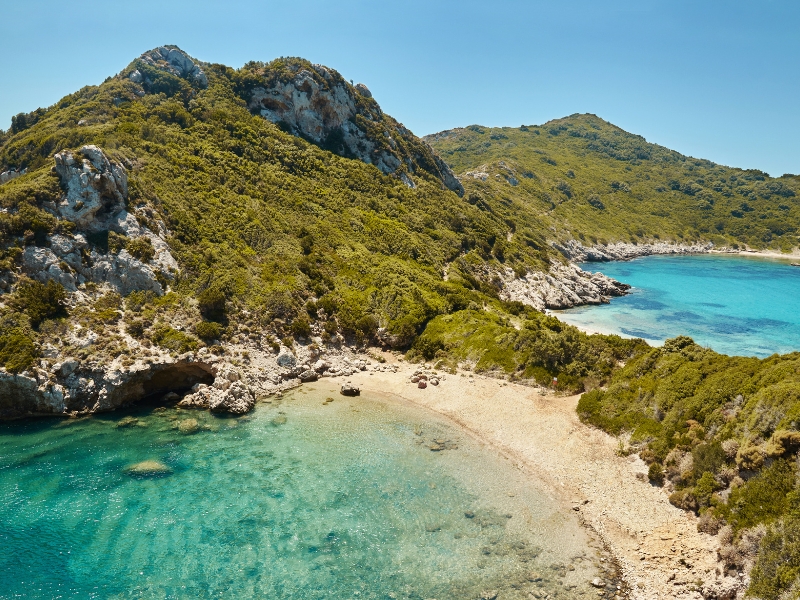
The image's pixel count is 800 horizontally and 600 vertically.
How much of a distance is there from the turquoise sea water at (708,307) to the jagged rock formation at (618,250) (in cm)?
507

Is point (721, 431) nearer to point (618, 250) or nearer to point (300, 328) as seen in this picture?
point (300, 328)

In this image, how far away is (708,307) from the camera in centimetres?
8056

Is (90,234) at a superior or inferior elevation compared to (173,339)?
superior

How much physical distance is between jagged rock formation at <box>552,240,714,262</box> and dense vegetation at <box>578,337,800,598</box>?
99241 mm

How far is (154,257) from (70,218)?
6.98 m

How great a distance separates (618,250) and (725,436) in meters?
138

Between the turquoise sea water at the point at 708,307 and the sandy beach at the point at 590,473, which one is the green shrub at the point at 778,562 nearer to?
the sandy beach at the point at 590,473

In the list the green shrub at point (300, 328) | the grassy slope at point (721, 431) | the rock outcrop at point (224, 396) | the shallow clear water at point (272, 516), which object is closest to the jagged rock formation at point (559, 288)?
the grassy slope at point (721, 431)

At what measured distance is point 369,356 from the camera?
44281 millimetres

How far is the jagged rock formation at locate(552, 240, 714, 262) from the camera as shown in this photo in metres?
128

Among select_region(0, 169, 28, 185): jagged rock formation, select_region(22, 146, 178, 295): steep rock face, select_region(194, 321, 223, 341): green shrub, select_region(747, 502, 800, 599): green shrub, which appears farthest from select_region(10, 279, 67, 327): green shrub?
select_region(747, 502, 800, 599): green shrub

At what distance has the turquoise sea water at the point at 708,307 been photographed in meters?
60.7

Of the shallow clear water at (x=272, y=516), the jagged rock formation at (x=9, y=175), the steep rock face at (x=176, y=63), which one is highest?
the steep rock face at (x=176, y=63)

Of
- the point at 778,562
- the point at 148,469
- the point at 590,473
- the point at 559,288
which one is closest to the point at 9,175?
the point at 148,469
